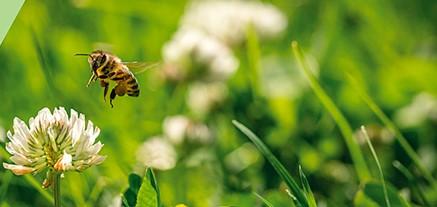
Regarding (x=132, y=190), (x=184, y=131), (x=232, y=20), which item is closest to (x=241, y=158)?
(x=184, y=131)

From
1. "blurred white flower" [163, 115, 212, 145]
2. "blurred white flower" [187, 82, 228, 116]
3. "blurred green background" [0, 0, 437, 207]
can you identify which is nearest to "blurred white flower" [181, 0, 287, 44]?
"blurred green background" [0, 0, 437, 207]

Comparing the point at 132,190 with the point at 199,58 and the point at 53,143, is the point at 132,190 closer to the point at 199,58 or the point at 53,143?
the point at 53,143

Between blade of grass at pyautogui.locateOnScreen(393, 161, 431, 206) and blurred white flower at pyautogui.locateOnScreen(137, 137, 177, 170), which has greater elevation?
blade of grass at pyautogui.locateOnScreen(393, 161, 431, 206)

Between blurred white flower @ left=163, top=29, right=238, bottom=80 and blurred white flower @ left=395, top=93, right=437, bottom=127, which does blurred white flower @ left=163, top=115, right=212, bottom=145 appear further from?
blurred white flower @ left=395, top=93, right=437, bottom=127

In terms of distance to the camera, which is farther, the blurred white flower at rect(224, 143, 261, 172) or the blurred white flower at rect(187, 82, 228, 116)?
the blurred white flower at rect(187, 82, 228, 116)

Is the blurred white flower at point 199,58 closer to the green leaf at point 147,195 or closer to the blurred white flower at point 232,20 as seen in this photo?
the blurred white flower at point 232,20

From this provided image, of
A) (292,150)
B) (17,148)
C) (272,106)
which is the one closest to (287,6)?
(272,106)

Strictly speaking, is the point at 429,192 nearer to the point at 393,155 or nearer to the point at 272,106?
the point at 393,155
